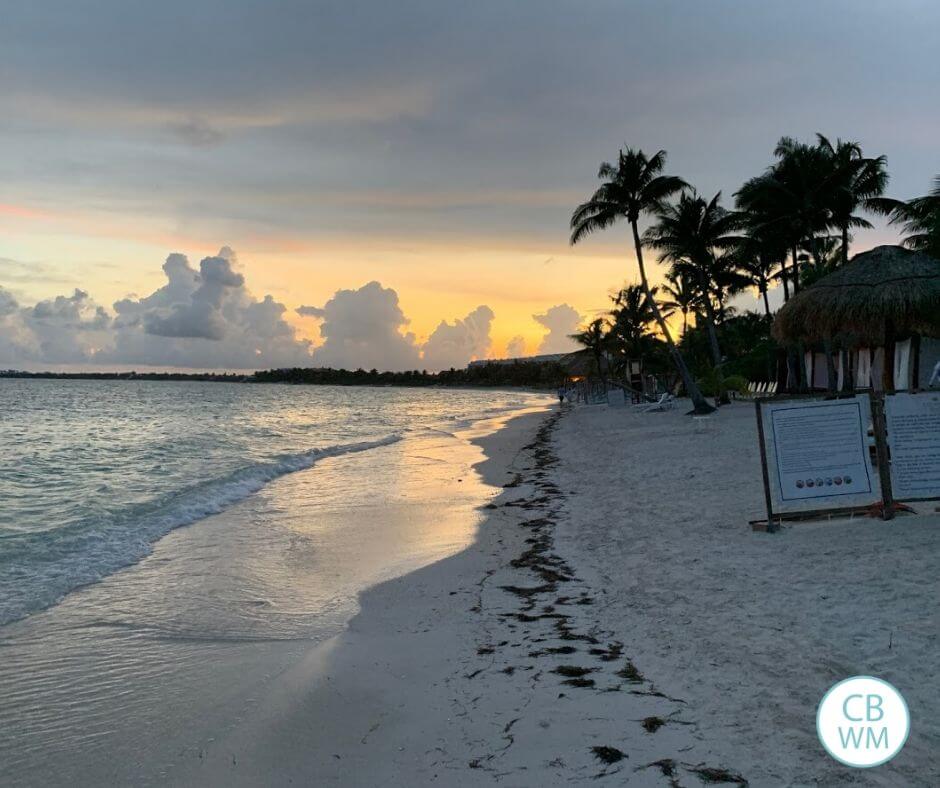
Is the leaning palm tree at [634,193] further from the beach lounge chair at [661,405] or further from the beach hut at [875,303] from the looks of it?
the beach hut at [875,303]

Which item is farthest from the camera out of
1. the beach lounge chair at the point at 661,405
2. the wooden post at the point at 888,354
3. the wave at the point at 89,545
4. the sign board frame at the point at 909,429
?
the beach lounge chair at the point at 661,405

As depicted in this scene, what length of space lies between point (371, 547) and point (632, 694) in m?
5.33

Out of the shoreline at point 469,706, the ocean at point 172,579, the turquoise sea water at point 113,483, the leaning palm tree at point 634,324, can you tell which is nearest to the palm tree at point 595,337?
the leaning palm tree at point 634,324

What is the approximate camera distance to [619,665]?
171 inches

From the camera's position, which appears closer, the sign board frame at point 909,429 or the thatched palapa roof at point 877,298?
the sign board frame at point 909,429

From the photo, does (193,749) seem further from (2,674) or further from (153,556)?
(153,556)

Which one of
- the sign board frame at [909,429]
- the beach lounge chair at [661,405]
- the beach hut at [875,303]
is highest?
the beach hut at [875,303]

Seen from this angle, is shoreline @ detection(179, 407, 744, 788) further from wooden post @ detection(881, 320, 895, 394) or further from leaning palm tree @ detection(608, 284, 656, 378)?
leaning palm tree @ detection(608, 284, 656, 378)

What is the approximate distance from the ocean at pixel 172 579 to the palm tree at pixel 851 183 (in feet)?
60.0

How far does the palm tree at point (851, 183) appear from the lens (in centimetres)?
2545

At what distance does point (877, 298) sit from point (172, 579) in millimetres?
11089

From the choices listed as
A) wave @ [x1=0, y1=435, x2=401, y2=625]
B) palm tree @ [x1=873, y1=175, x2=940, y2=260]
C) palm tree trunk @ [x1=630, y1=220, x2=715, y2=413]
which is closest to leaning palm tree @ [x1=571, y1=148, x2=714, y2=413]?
palm tree trunk @ [x1=630, y1=220, x2=715, y2=413]

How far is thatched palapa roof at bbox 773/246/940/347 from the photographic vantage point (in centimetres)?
1088

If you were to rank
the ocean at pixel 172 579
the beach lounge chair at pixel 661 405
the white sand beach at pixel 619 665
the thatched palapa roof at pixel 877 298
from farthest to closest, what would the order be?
the beach lounge chair at pixel 661 405, the thatched palapa roof at pixel 877 298, the ocean at pixel 172 579, the white sand beach at pixel 619 665
